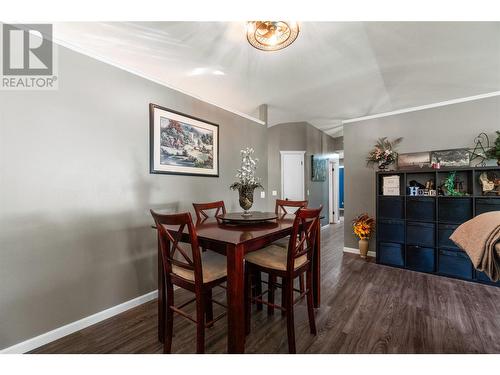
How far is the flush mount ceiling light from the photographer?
1.80 m

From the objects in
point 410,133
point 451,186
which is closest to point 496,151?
point 451,186

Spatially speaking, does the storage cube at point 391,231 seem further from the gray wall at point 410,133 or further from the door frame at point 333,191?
the door frame at point 333,191

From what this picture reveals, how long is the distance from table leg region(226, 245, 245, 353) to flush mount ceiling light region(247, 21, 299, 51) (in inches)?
67.9

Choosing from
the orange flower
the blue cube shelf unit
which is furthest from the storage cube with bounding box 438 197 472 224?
the orange flower

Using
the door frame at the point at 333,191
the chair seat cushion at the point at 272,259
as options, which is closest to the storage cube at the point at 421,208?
the chair seat cushion at the point at 272,259

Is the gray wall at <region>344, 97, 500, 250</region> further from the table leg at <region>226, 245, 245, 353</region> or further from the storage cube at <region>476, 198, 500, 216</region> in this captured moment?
the table leg at <region>226, 245, 245, 353</region>

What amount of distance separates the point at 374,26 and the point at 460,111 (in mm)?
2065

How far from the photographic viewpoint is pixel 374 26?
6.48 feet

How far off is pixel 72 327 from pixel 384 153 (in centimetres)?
411

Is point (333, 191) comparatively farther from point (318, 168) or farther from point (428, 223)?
point (428, 223)

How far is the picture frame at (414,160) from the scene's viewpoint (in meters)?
3.21
